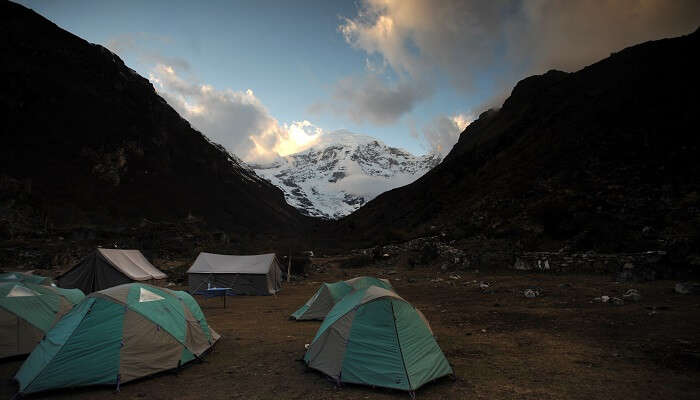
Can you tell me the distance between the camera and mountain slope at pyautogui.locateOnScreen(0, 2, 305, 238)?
61344 mm

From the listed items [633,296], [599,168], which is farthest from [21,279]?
[599,168]

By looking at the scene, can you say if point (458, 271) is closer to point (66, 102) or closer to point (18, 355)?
point (18, 355)

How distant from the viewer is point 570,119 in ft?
140

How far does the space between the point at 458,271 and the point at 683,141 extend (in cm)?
1999

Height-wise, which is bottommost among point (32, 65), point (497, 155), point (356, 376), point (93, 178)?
point (356, 376)

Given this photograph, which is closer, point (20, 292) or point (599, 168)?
point (20, 292)

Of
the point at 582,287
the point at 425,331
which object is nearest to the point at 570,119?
the point at 582,287

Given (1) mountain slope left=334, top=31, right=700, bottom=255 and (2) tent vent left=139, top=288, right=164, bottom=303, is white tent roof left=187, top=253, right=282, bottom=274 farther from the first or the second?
(1) mountain slope left=334, top=31, right=700, bottom=255

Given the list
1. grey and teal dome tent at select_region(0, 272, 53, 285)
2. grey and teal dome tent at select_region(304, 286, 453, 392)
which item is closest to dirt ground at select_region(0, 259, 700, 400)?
grey and teal dome tent at select_region(304, 286, 453, 392)

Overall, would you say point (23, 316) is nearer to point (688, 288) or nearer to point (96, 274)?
point (96, 274)

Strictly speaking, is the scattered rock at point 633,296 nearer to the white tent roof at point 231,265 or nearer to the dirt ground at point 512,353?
the dirt ground at point 512,353

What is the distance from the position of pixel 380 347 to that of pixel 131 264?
20819 millimetres

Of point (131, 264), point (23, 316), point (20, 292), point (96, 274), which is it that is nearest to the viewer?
point (23, 316)

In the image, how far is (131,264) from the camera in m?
23.0
